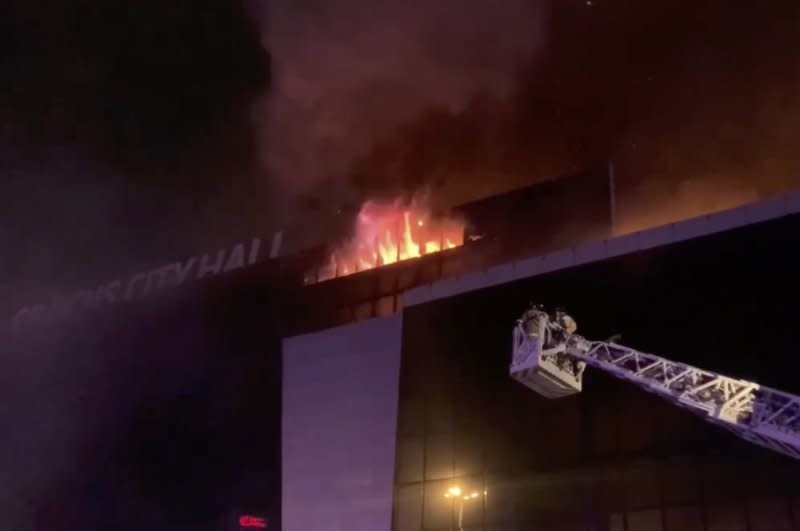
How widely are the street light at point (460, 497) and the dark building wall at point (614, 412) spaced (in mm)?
118

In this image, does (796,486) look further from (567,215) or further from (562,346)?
(567,215)

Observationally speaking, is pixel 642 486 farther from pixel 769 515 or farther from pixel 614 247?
pixel 614 247

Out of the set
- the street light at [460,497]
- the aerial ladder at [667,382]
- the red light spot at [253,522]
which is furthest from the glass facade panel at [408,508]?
the aerial ladder at [667,382]

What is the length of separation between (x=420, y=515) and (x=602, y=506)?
13.3ft

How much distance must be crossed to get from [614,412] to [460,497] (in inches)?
148

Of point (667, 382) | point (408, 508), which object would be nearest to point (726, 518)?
point (408, 508)

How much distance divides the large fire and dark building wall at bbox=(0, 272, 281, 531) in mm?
2314

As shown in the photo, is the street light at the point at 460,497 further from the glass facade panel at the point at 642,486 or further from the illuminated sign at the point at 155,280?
the illuminated sign at the point at 155,280

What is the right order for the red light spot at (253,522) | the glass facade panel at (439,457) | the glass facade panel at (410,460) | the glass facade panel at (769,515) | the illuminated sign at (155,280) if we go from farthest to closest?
the illuminated sign at (155,280) < the red light spot at (253,522) < the glass facade panel at (410,460) < the glass facade panel at (439,457) < the glass facade panel at (769,515)

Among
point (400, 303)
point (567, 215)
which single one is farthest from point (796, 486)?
point (400, 303)

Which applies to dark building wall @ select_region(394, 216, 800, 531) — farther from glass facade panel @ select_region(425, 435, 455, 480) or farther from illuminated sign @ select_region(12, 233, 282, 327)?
illuminated sign @ select_region(12, 233, 282, 327)

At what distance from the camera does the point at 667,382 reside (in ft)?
35.9

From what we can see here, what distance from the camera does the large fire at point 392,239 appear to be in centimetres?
2533

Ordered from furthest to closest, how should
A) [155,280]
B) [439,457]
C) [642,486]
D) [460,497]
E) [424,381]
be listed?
[155,280], [424,381], [439,457], [460,497], [642,486]
